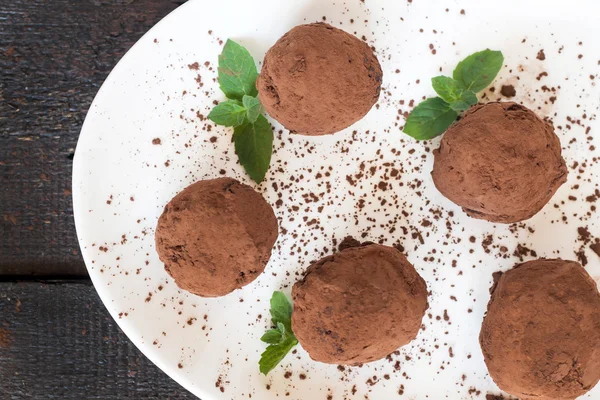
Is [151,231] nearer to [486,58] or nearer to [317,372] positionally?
[317,372]

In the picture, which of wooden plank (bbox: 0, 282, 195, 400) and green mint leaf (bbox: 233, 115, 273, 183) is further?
wooden plank (bbox: 0, 282, 195, 400)

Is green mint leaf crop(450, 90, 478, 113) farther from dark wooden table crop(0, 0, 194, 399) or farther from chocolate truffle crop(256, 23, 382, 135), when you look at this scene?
dark wooden table crop(0, 0, 194, 399)

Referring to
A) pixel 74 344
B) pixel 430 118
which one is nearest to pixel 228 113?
pixel 430 118

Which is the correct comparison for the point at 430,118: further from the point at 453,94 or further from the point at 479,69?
the point at 479,69

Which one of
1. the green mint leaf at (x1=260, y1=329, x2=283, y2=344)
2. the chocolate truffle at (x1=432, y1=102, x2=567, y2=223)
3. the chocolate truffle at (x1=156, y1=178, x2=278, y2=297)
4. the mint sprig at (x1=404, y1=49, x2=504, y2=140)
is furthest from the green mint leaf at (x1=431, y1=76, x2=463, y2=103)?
the green mint leaf at (x1=260, y1=329, x2=283, y2=344)

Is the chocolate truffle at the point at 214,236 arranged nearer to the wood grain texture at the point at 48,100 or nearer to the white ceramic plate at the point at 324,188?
the white ceramic plate at the point at 324,188
